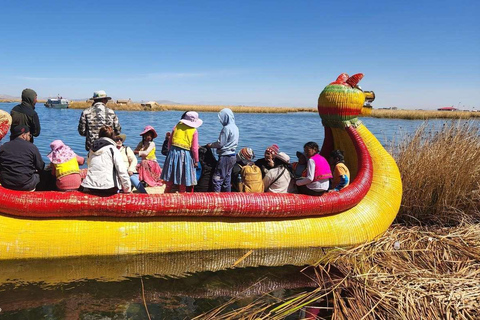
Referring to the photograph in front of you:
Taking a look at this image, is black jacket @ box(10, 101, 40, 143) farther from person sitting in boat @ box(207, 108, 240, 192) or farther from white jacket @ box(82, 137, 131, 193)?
person sitting in boat @ box(207, 108, 240, 192)

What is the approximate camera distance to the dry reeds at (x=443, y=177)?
526 cm

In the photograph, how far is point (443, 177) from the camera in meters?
5.28

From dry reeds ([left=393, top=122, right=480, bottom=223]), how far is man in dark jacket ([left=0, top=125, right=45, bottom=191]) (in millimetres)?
5009

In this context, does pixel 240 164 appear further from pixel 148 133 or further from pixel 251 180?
pixel 148 133

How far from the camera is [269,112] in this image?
223 feet

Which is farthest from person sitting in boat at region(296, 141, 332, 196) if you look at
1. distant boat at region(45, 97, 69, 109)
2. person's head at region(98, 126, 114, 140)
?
distant boat at region(45, 97, 69, 109)

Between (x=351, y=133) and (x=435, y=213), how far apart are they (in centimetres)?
173

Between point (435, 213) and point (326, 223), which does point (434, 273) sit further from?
point (435, 213)

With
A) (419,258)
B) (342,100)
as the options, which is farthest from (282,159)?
(419,258)

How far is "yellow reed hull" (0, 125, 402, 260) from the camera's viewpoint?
12.6 feet

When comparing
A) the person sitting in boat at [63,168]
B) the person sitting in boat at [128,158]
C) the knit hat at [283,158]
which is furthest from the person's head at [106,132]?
the knit hat at [283,158]

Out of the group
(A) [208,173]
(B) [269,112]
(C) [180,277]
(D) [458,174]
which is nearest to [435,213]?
(D) [458,174]

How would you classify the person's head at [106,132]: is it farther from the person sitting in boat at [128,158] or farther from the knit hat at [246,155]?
the knit hat at [246,155]

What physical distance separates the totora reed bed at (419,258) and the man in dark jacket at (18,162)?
8.01ft
